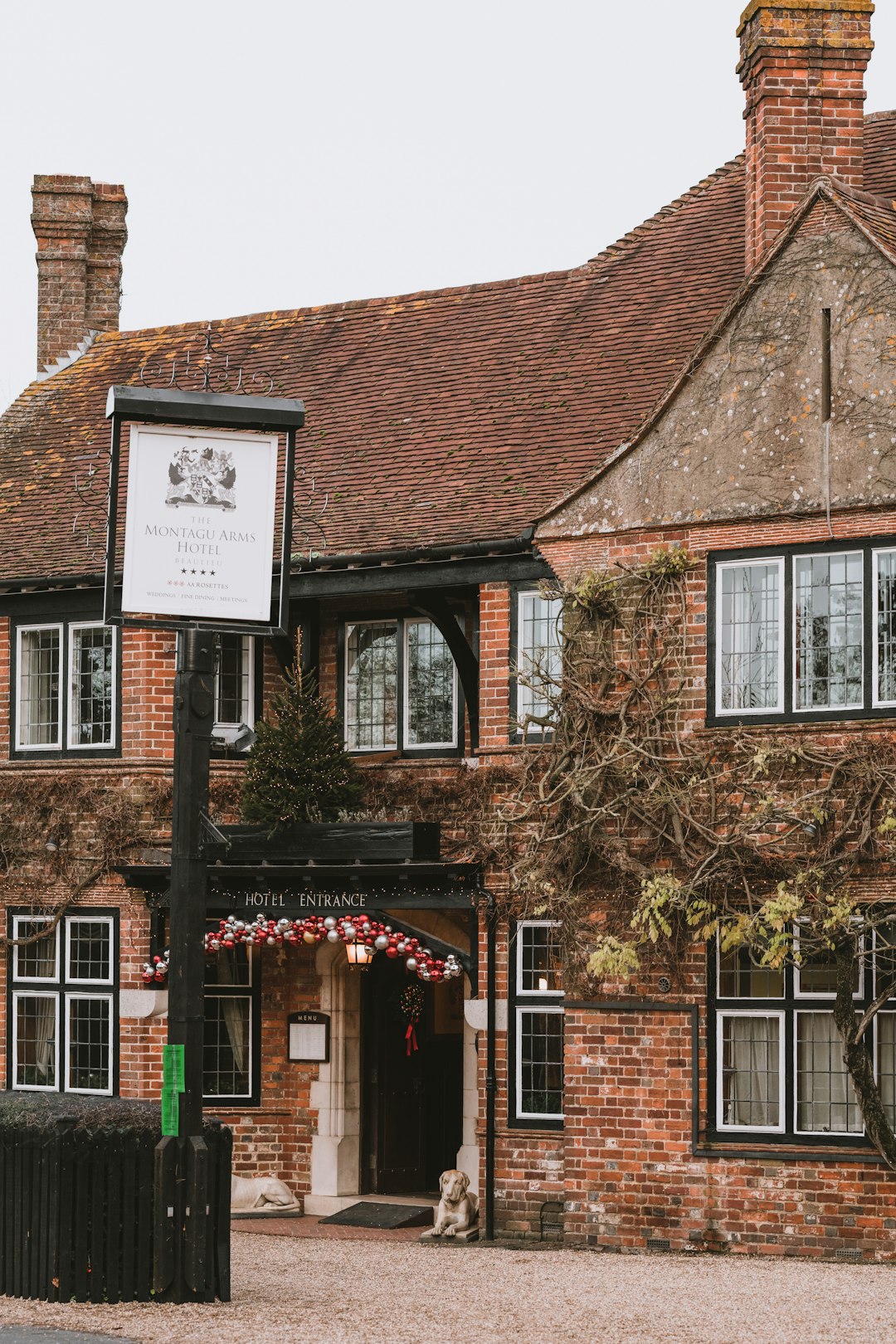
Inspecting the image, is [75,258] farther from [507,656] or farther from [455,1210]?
[455,1210]

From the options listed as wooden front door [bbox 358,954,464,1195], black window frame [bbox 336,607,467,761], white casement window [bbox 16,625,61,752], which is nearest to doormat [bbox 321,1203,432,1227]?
wooden front door [bbox 358,954,464,1195]

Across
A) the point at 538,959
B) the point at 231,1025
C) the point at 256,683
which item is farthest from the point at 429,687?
the point at 231,1025

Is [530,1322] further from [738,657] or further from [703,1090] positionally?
[738,657]

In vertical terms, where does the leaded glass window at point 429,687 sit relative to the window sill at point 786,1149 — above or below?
above

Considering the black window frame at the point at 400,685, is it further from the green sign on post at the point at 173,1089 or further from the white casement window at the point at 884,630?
the green sign on post at the point at 173,1089

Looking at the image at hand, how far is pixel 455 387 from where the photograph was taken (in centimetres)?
2033

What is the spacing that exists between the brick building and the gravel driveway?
163cm

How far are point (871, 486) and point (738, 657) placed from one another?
166 centimetres

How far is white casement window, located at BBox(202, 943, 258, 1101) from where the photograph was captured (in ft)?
63.7

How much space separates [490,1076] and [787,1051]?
9.19 ft

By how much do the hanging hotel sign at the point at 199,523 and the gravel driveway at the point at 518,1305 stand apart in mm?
4235

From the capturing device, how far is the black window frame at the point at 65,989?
19109mm

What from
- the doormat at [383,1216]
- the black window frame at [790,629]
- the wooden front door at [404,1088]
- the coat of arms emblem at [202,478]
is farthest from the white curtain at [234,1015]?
the coat of arms emblem at [202,478]

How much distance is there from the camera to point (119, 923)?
1920 centimetres
